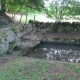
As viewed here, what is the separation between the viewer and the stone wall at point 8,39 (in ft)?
20.6

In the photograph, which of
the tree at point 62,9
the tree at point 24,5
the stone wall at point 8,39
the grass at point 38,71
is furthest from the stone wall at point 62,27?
the grass at point 38,71

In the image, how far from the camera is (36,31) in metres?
11.0

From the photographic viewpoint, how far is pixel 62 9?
1125 cm

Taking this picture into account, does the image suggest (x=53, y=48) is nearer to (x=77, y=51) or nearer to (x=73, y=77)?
(x=77, y=51)

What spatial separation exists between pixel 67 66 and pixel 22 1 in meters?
6.92

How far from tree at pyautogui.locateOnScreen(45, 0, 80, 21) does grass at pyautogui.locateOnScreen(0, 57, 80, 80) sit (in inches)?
263

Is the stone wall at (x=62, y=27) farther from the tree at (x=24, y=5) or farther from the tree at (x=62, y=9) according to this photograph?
the tree at (x=24, y=5)

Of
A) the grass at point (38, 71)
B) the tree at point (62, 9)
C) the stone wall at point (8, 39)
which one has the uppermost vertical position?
the tree at point (62, 9)

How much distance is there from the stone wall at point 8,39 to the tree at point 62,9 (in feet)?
14.6

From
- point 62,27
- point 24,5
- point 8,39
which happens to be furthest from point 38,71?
point 24,5

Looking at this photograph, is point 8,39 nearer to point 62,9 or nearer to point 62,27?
point 62,27

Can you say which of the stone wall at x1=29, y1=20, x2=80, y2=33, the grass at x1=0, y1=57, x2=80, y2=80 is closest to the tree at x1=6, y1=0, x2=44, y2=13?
the stone wall at x1=29, y1=20, x2=80, y2=33

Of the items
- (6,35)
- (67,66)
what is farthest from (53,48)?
(67,66)

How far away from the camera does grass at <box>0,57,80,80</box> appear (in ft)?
13.5
